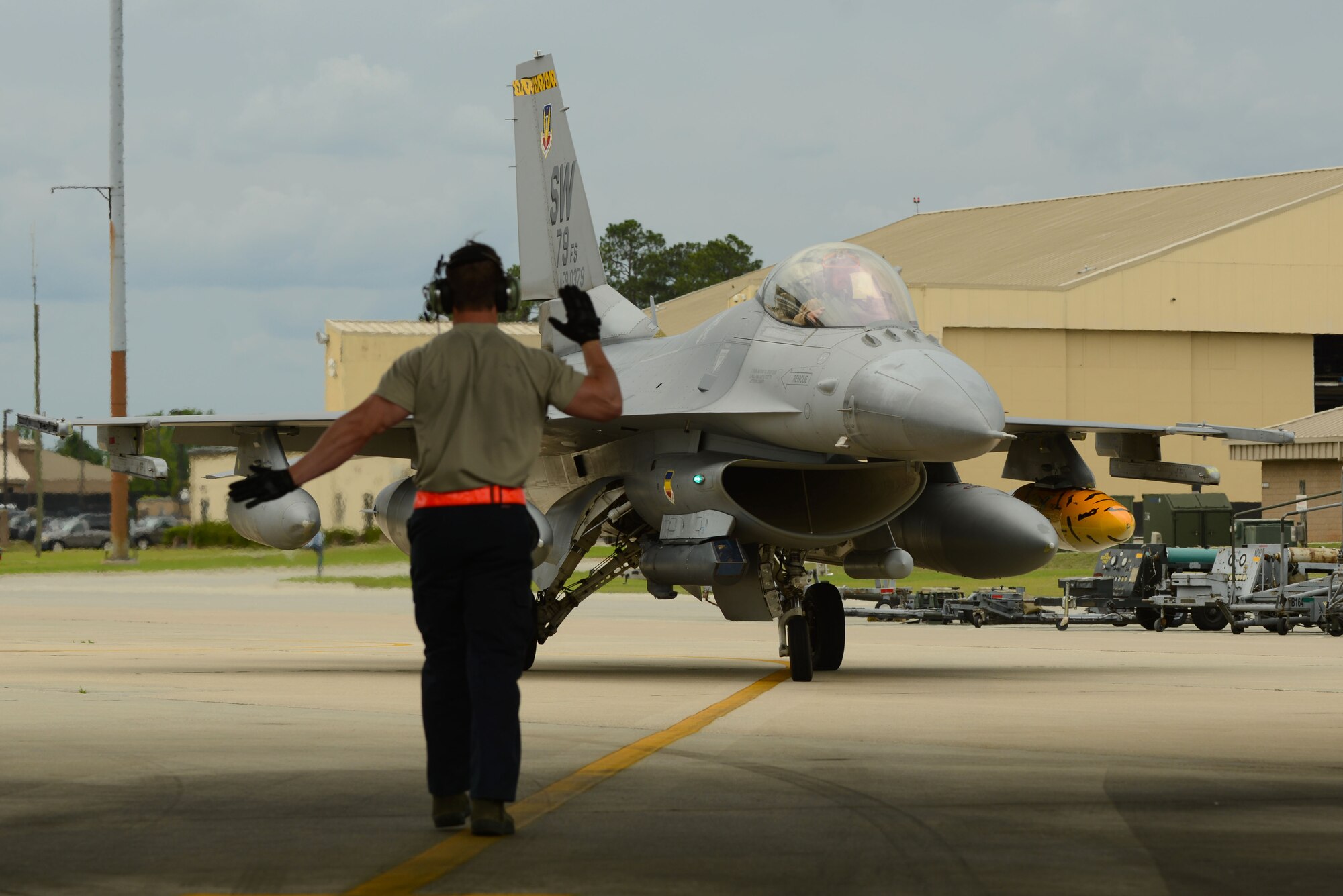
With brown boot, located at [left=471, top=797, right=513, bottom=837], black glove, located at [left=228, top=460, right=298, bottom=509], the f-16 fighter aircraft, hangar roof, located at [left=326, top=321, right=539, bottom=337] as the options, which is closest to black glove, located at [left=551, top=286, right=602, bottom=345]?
black glove, located at [left=228, top=460, right=298, bottom=509]

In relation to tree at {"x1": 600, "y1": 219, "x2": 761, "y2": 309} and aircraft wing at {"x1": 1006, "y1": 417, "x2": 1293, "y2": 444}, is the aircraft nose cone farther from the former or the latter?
tree at {"x1": 600, "y1": 219, "x2": 761, "y2": 309}

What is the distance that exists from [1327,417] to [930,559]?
38.7 m

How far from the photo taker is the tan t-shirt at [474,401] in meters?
6.13

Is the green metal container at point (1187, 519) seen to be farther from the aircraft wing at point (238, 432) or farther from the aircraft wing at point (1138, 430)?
the aircraft wing at point (238, 432)

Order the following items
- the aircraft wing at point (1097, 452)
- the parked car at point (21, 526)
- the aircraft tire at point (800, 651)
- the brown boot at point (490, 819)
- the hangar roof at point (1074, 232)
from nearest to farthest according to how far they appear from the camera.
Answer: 1. the brown boot at point (490, 819)
2. the aircraft tire at point (800, 651)
3. the aircraft wing at point (1097, 452)
4. the hangar roof at point (1074, 232)
5. the parked car at point (21, 526)

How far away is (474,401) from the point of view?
20.4 feet

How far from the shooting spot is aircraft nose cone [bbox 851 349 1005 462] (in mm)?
12898

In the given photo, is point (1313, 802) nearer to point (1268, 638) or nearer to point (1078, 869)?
point (1078, 869)

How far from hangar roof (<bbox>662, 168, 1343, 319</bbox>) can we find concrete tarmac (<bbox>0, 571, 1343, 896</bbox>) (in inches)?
1593

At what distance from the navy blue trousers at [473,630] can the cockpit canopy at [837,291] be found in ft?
27.0

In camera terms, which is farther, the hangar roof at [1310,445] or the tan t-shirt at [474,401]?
the hangar roof at [1310,445]

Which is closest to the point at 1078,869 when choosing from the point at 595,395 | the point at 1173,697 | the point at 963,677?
the point at 595,395

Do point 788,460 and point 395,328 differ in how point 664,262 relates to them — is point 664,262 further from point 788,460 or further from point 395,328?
point 788,460

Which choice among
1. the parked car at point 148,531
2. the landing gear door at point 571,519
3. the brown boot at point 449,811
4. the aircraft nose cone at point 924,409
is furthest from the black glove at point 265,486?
the parked car at point 148,531
